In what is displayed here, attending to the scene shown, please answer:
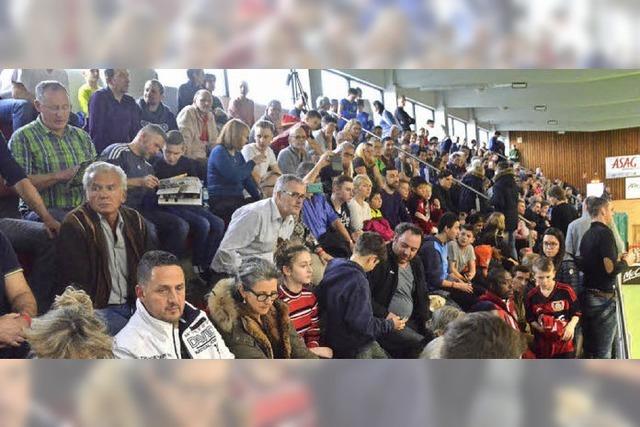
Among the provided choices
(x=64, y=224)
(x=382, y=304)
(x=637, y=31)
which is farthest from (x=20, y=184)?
(x=637, y=31)

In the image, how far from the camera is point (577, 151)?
9.61 feet

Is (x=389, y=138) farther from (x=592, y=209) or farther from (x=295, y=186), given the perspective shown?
(x=592, y=209)

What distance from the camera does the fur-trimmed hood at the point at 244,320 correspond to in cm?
282

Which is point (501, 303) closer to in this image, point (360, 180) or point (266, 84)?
point (360, 180)

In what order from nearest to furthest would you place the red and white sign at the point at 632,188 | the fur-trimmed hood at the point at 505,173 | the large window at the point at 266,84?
the red and white sign at the point at 632,188, the large window at the point at 266,84, the fur-trimmed hood at the point at 505,173

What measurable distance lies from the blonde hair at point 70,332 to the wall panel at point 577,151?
6.31 ft

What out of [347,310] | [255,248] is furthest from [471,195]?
[255,248]

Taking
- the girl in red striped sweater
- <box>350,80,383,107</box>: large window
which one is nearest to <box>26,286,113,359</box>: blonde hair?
the girl in red striped sweater

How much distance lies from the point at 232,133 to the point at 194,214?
373mm

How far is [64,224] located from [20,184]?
0.26 meters

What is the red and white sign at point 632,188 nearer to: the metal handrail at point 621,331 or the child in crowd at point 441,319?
the metal handrail at point 621,331

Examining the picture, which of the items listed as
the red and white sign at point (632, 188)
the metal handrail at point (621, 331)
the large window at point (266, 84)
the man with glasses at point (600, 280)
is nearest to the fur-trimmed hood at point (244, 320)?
the large window at point (266, 84)

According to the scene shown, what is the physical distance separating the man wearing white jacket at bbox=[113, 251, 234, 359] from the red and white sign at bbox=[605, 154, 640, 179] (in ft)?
5.82

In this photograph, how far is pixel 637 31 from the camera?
2.91m
